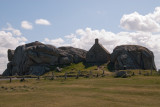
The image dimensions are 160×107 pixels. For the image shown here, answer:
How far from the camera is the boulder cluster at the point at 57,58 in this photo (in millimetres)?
71000

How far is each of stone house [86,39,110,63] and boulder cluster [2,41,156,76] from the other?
3203mm

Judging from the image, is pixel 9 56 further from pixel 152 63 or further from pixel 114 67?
pixel 152 63

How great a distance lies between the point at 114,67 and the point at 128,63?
17.6 feet

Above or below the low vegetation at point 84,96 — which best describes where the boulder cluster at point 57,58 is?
above

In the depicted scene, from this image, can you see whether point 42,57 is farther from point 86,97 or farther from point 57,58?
point 86,97

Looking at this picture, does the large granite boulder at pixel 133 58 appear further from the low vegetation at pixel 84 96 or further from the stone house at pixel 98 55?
the low vegetation at pixel 84 96

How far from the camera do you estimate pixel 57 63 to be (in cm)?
8038

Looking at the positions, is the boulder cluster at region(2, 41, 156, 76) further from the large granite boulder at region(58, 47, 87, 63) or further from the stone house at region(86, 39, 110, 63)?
the stone house at region(86, 39, 110, 63)

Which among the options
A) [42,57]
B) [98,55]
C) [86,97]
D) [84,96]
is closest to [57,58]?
[42,57]

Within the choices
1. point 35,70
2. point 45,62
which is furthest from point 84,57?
point 35,70

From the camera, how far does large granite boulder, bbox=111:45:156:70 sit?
228 feet

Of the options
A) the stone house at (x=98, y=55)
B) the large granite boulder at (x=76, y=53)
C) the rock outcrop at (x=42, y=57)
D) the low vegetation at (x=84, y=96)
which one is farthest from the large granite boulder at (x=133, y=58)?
the low vegetation at (x=84, y=96)

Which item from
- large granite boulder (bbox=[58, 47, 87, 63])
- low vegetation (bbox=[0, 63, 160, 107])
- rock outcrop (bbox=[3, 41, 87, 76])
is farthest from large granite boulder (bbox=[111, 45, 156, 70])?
low vegetation (bbox=[0, 63, 160, 107])

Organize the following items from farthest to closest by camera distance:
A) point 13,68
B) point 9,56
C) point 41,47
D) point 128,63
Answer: point 9,56, point 13,68, point 41,47, point 128,63
